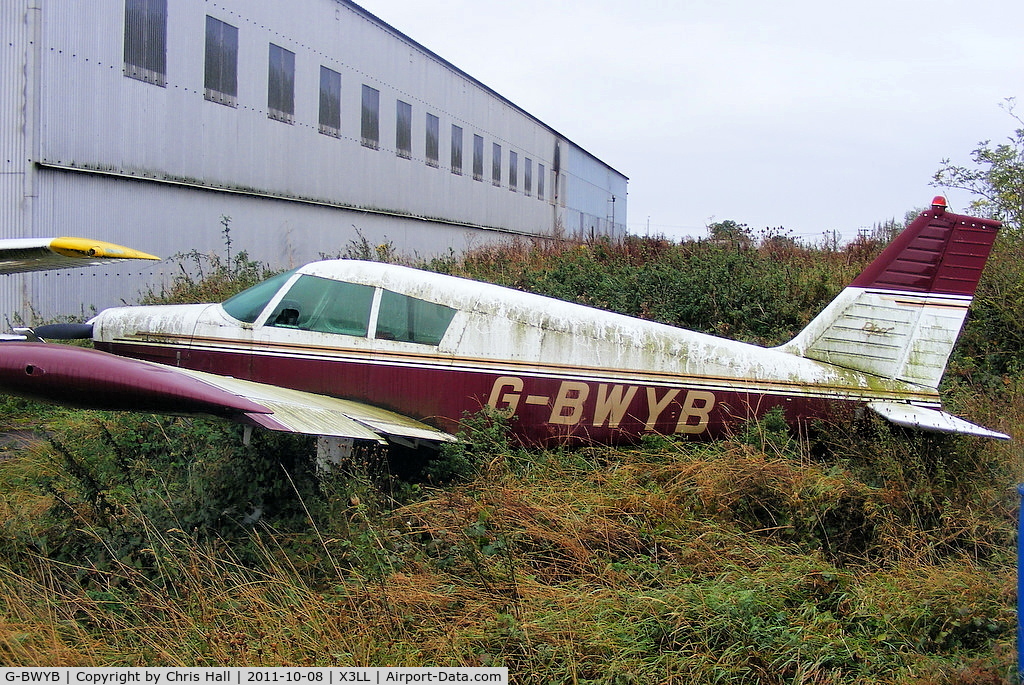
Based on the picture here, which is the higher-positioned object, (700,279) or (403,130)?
(403,130)

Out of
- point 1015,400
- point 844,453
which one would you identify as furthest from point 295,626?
point 1015,400

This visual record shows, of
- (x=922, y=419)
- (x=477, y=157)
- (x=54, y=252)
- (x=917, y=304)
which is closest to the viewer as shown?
(x=922, y=419)

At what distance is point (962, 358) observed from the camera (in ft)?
31.9

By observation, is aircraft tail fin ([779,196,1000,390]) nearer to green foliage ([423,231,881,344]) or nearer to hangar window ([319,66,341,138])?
green foliage ([423,231,881,344])

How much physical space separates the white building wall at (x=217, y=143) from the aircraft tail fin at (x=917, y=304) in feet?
34.5

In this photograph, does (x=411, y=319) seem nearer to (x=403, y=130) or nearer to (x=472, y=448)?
(x=472, y=448)

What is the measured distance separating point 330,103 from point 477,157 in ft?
29.5

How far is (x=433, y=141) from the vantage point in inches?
923

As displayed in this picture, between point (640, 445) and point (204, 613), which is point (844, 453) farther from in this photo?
point (204, 613)

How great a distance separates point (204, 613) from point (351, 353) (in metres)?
2.68

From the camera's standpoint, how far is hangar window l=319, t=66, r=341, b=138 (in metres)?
18.1

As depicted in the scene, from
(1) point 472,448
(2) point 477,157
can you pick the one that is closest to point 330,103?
(2) point 477,157

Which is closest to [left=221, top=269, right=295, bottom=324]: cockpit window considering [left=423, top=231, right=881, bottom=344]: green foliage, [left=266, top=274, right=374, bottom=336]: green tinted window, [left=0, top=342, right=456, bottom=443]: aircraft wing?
[left=266, top=274, right=374, bottom=336]: green tinted window

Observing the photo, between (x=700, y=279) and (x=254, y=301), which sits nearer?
(x=254, y=301)
